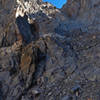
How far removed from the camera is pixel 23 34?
40.7 feet

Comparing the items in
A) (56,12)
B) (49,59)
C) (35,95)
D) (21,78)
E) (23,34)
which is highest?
(56,12)

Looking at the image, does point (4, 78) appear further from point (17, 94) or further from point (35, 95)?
point (35, 95)

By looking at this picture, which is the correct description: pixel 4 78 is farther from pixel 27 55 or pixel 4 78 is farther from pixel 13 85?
pixel 27 55

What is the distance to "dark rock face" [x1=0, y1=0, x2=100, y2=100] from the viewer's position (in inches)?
294

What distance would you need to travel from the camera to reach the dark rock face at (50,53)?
7.46 m

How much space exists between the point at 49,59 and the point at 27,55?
1685 millimetres

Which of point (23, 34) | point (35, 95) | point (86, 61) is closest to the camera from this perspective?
point (35, 95)

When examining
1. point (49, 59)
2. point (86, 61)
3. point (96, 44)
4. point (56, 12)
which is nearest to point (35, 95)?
point (49, 59)

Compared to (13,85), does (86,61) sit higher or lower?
higher

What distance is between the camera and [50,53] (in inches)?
399

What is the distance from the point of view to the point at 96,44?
32.3ft

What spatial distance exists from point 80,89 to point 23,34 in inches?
302

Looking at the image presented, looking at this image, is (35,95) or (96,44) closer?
(35,95)

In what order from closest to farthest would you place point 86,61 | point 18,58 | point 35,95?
point 35,95 < point 86,61 < point 18,58
